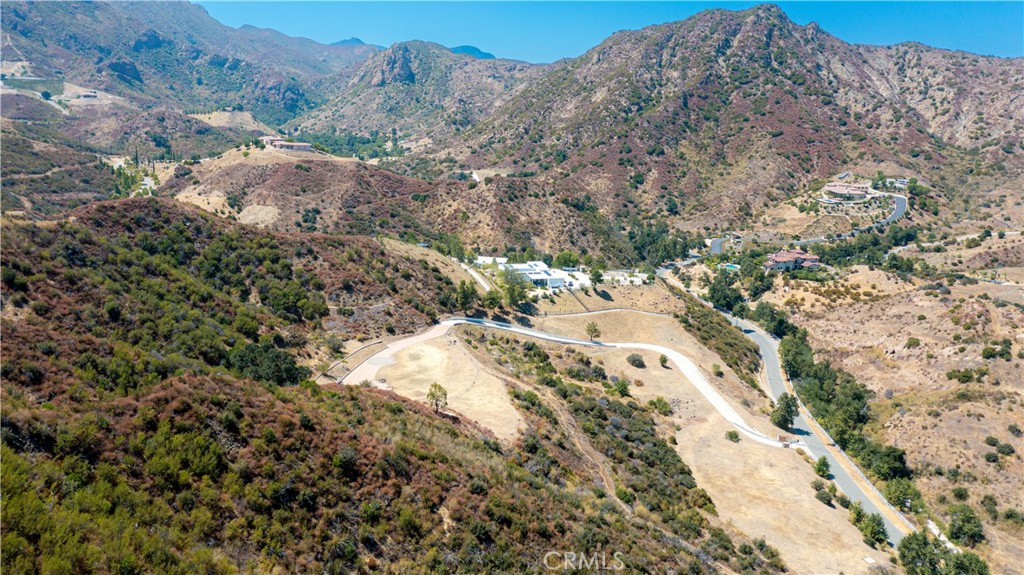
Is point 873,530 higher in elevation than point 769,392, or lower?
lower

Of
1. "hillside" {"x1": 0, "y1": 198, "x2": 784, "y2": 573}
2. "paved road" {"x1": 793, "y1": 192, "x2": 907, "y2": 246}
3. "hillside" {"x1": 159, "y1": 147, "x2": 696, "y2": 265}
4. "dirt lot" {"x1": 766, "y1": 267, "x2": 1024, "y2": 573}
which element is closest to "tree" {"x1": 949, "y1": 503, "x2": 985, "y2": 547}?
"dirt lot" {"x1": 766, "y1": 267, "x2": 1024, "y2": 573}

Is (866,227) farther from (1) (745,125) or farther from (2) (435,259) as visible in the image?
(2) (435,259)

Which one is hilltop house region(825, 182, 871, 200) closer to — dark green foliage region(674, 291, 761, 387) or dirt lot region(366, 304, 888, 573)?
dark green foliage region(674, 291, 761, 387)

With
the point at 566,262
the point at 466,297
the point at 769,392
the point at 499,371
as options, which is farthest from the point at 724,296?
the point at 499,371

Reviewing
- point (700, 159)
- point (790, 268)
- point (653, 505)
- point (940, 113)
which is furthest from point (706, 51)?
point (653, 505)

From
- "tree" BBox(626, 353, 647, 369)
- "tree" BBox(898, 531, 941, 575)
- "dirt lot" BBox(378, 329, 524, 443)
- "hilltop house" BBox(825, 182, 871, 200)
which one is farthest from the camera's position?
Result: "hilltop house" BBox(825, 182, 871, 200)

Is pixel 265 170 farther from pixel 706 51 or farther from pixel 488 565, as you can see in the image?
pixel 706 51
